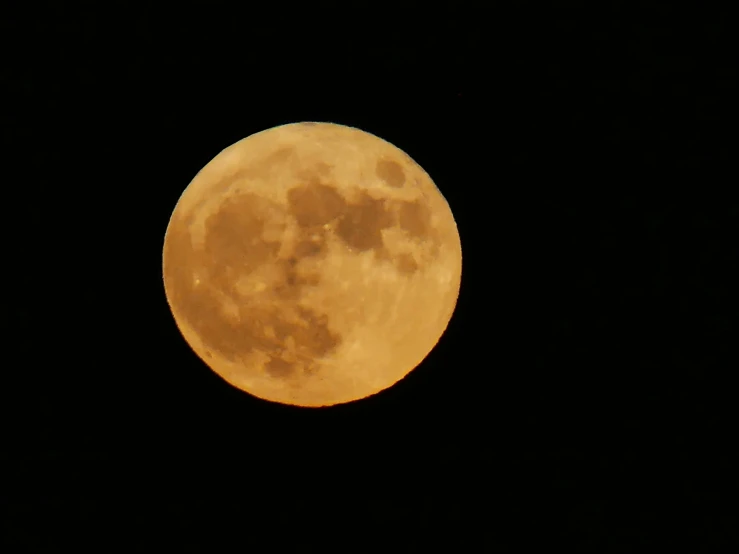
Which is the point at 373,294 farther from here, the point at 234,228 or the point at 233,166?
the point at 233,166

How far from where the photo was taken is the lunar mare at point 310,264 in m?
5.23

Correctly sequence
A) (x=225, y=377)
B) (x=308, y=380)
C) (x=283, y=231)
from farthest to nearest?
(x=225, y=377), (x=308, y=380), (x=283, y=231)

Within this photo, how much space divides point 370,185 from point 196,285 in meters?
1.38

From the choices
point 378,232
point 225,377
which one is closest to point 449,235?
point 378,232

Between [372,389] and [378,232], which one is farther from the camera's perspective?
[372,389]

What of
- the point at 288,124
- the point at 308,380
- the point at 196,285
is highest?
the point at 288,124

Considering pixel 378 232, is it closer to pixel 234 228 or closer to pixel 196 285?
pixel 234 228

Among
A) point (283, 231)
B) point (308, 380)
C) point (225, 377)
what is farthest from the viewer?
point (225, 377)

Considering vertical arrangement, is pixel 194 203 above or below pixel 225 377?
above

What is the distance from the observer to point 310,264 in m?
5.19

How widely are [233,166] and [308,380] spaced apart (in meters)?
1.59

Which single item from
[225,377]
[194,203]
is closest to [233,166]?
[194,203]

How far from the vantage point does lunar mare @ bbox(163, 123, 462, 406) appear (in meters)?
5.23

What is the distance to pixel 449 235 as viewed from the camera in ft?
19.4
